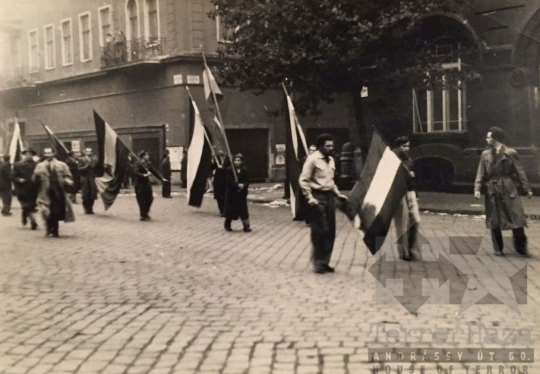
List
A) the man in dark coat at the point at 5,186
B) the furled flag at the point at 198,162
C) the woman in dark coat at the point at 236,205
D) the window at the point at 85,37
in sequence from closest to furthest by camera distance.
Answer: the woman in dark coat at the point at 236,205 → the furled flag at the point at 198,162 → the man in dark coat at the point at 5,186 → the window at the point at 85,37

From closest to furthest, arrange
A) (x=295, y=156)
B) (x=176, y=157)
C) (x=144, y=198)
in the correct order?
(x=295, y=156) < (x=144, y=198) < (x=176, y=157)

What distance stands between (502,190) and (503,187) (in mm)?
43

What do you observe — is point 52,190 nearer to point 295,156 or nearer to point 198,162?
point 198,162

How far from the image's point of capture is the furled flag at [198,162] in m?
17.1

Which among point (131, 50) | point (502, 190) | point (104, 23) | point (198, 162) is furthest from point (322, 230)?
point (104, 23)

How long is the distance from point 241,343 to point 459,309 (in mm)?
2230

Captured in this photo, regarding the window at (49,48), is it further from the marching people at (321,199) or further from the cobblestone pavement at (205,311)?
the marching people at (321,199)

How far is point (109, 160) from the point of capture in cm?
1861

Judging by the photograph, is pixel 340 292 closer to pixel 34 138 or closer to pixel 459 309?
pixel 459 309

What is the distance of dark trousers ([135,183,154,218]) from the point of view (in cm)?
1717

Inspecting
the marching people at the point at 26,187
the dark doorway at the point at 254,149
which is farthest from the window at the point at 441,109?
the marching people at the point at 26,187

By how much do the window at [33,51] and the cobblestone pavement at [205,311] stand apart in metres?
23.3

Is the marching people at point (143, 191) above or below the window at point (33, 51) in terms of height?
below

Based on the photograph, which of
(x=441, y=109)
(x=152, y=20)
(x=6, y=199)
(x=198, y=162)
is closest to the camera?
(x=198, y=162)
